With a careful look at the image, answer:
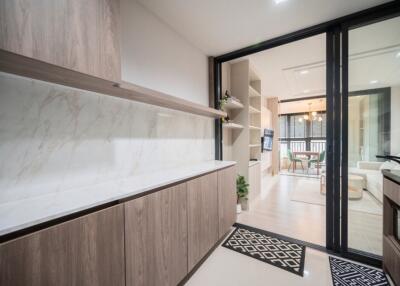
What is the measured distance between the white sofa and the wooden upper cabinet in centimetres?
247

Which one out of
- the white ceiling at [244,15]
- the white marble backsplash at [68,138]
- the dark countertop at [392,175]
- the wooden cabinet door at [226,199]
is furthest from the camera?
the wooden cabinet door at [226,199]

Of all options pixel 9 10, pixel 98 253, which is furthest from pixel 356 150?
pixel 9 10

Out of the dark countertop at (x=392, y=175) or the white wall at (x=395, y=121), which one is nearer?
the dark countertop at (x=392, y=175)

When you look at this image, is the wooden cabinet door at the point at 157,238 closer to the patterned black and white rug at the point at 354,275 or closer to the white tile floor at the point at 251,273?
the white tile floor at the point at 251,273

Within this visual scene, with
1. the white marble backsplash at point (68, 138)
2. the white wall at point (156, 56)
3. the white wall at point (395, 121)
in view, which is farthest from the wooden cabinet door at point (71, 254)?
the white wall at point (395, 121)

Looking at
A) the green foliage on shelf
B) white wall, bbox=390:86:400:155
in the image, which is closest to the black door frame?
white wall, bbox=390:86:400:155

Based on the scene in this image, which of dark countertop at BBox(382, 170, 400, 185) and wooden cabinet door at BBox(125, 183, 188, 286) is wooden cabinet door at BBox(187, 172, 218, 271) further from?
dark countertop at BBox(382, 170, 400, 185)

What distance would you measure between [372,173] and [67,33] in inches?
113

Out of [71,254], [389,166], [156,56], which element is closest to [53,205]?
[71,254]

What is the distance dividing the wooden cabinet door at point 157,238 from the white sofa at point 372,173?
1.89 meters

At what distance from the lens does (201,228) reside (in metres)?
1.66

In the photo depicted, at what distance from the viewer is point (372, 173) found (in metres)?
1.86

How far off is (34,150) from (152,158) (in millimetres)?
884

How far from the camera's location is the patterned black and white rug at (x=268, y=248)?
5.63ft
